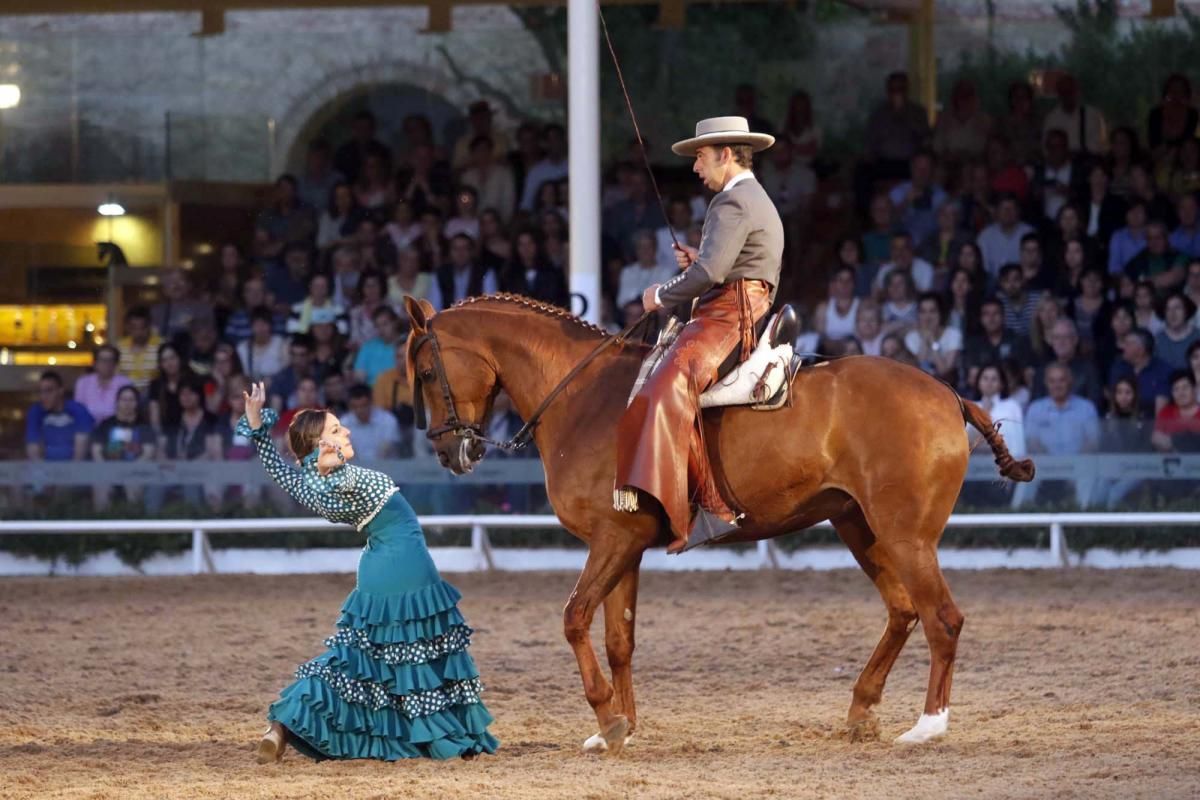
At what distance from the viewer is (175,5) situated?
1809cm

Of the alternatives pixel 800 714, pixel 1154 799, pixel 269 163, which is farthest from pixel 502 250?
pixel 1154 799

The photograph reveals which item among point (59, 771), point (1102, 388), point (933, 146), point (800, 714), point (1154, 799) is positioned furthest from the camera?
point (933, 146)

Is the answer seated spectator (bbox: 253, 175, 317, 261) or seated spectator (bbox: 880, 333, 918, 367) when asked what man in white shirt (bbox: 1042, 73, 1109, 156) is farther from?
seated spectator (bbox: 253, 175, 317, 261)

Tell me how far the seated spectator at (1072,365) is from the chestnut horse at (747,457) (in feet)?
19.2

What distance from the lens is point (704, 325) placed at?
7395 millimetres

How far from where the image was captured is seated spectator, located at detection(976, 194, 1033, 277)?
52.2ft

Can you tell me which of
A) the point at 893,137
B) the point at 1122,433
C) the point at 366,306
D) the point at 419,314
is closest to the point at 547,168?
the point at 366,306

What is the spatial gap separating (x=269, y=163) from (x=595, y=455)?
11947 millimetres

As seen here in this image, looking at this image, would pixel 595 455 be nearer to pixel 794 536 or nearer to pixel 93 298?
pixel 794 536

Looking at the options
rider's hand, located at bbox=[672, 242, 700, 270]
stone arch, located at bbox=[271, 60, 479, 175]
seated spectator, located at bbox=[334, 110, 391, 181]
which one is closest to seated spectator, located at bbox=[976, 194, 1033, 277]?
stone arch, located at bbox=[271, 60, 479, 175]

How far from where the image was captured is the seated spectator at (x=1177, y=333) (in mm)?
13609

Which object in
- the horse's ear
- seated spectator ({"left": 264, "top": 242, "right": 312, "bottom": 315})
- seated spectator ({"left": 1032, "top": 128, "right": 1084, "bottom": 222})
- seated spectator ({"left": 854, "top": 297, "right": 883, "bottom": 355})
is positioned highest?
seated spectator ({"left": 1032, "top": 128, "right": 1084, "bottom": 222})

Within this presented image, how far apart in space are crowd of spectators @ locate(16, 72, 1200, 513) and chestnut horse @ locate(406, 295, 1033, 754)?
5.14 metres

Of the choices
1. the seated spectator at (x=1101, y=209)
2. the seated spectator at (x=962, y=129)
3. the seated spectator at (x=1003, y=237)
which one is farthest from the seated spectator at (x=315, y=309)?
the seated spectator at (x=1101, y=209)
